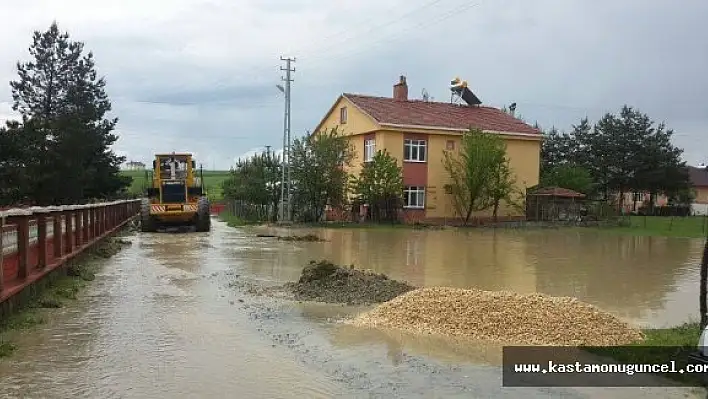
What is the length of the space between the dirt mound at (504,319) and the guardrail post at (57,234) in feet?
21.8

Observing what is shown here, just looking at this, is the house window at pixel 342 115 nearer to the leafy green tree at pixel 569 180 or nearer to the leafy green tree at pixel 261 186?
the leafy green tree at pixel 261 186

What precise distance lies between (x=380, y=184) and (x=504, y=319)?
27.6m

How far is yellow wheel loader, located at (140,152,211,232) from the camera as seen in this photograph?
27.5 meters

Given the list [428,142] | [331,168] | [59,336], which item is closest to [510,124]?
[428,142]

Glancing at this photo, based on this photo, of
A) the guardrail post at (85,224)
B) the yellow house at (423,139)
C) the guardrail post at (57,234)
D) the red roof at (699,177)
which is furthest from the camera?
the red roof at (699,177)

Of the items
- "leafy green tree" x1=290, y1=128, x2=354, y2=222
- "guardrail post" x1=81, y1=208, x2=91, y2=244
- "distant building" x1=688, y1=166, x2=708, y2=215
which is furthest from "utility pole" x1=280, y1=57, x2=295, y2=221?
"distant building" x1=688, y1=166, x2=708, y2=215

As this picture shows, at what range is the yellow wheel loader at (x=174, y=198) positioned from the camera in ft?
90.2

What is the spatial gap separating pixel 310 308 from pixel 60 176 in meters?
27.2

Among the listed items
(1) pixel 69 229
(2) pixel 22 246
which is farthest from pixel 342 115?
(2) pixel 22 246

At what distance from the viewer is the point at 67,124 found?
3322 cm

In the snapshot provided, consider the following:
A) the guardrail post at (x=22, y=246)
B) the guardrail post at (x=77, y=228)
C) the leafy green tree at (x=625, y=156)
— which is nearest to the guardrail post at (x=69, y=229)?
the guardrail post at (x=77, y=228)

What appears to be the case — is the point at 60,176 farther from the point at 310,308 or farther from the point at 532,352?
the point at 532,352

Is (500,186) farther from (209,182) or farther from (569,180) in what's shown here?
(209,182)

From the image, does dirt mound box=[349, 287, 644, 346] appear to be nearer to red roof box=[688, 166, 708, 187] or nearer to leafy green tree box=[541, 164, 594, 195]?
leafy green tree box=[541, 164, 594, 195]
